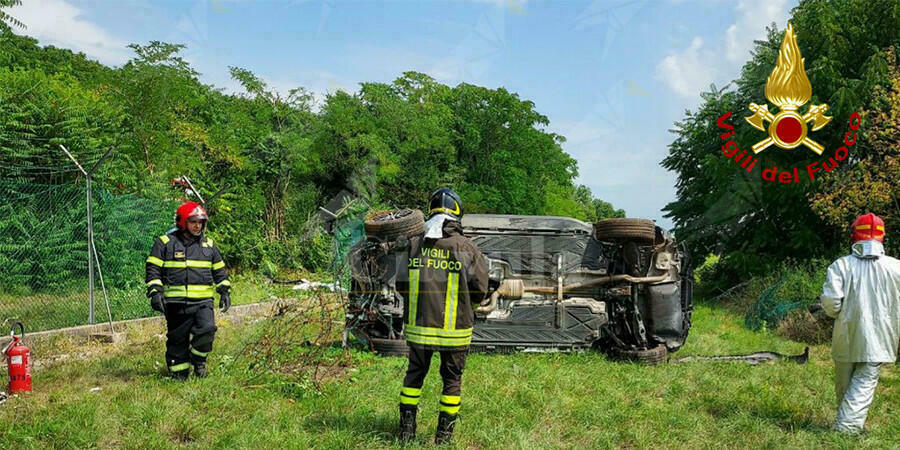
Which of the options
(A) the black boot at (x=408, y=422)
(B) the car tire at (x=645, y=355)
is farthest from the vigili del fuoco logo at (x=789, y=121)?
(A) the black boot at (x=408, y=422)

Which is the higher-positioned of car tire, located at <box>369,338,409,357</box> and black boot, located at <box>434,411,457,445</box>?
car tire, located at <box>369,338,409,357</box>

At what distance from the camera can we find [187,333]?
6562 mm

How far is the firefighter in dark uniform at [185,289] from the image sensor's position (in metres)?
6.48

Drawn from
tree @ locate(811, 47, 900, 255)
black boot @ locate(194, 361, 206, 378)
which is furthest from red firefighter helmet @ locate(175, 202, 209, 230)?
tree @ locate(811, 47, 900, 255)

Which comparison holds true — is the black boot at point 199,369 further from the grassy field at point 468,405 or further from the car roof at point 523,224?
the car roof at point 523,224

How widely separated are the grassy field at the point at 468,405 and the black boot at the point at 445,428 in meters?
0.11

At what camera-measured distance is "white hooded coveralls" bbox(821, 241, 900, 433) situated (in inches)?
200

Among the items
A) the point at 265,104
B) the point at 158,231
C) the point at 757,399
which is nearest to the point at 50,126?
the point at 158,231

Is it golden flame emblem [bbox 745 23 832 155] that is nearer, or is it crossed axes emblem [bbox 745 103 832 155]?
golden flame emblem [bbox 745 23 832 155]

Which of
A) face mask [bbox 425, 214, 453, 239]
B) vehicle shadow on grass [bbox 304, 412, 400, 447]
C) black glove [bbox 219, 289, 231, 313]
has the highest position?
face mask [bbox 425, 214, 453, 239]

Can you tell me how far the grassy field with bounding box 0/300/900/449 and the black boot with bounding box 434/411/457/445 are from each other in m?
0.11

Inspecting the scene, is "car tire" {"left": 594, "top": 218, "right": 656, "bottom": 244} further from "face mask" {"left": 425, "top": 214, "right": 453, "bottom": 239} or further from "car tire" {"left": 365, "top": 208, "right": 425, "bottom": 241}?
"face mask" {"left": 425, "top": 214, "right": 453, "bottom": 239}

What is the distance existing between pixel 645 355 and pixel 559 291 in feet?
4.11

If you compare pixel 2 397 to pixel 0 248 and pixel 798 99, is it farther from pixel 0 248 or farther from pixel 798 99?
pixel 798 99
